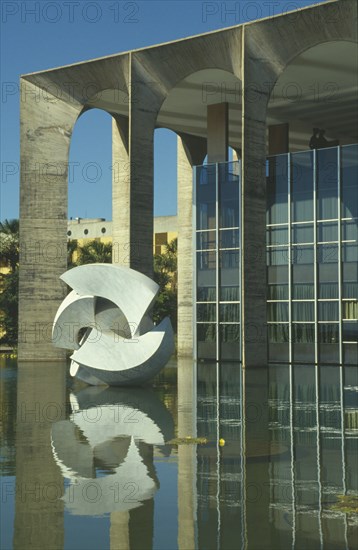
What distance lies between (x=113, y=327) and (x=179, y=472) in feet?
43.4

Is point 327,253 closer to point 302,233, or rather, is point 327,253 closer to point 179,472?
point 302,233

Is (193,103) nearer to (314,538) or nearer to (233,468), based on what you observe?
(233,468)

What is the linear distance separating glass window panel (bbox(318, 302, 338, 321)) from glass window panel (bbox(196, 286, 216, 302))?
4.78m

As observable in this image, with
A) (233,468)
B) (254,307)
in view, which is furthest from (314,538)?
(254,307)

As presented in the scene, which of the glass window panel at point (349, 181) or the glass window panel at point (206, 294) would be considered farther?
the glass window panel at point (206, 294)

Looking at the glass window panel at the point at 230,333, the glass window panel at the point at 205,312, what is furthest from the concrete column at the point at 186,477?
the glass window panel at the point at 205,312

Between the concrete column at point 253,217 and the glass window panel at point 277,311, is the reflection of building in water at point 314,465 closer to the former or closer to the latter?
the concrete column at point 253,217

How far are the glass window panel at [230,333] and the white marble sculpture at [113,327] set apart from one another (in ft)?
41.5

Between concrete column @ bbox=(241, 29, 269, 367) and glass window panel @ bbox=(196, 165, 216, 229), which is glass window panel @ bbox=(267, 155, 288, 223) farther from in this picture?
concrete column @ bbox=(241, 29, 269, 367)

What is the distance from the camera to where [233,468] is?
410 inches

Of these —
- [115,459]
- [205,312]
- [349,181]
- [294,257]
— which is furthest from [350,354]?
[115,459]

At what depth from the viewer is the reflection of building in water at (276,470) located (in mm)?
7383

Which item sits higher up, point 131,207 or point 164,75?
point 164,75

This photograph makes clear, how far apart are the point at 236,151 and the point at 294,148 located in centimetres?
335
